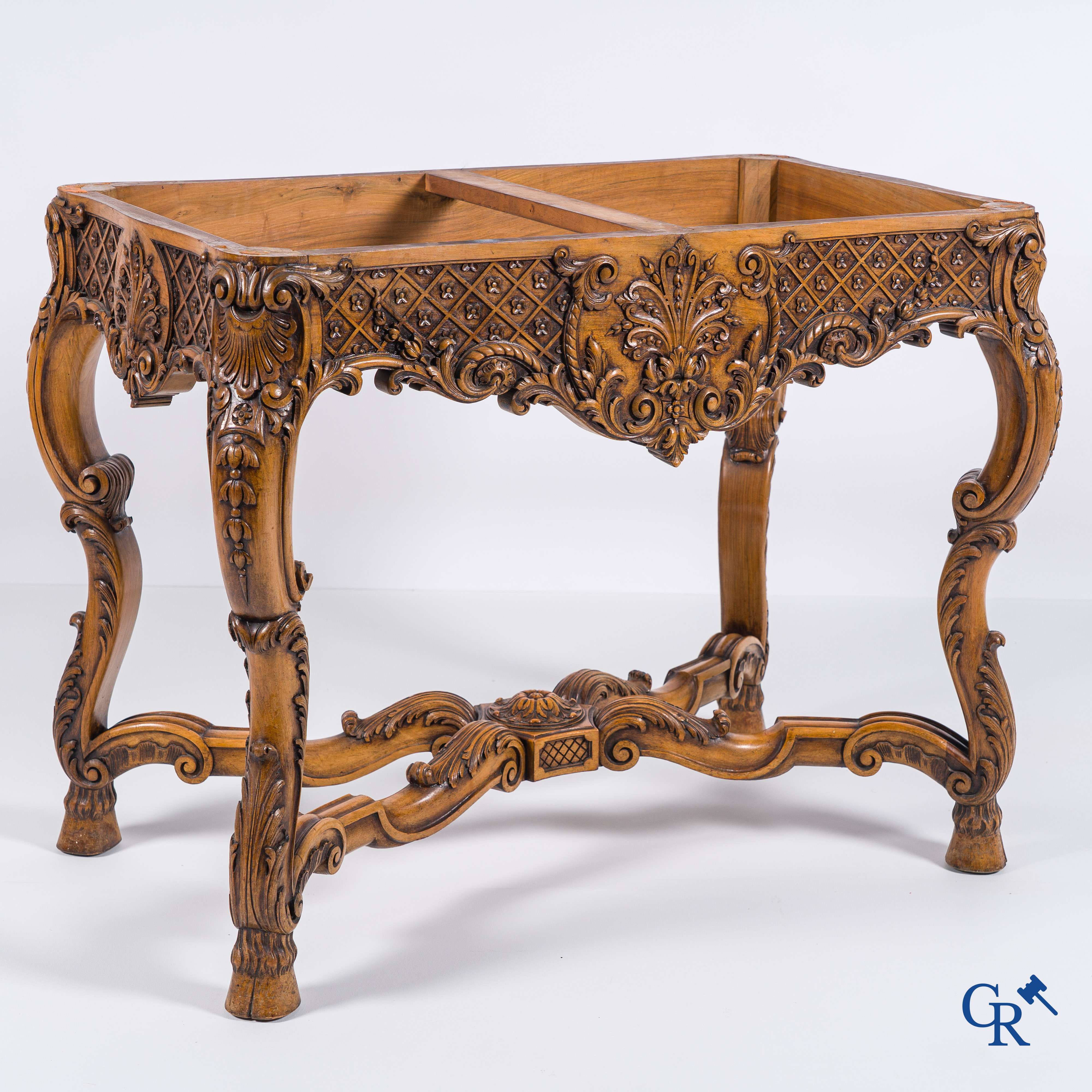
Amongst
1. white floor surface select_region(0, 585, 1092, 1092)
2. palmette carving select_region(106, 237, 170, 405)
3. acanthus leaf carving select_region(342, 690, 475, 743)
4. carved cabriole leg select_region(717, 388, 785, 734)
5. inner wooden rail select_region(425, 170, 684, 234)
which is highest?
inner wooden rail select_region(425, 170, 684, 234)

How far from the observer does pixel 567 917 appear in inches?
113

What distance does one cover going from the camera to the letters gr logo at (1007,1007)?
2.49 m

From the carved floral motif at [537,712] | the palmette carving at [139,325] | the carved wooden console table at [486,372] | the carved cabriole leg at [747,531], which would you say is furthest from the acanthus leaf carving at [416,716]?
the palmette carving at [139,325]

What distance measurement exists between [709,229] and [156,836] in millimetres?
1487

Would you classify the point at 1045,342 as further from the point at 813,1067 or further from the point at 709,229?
the point at 813,1067

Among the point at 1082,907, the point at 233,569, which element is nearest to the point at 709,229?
the point at 233,569

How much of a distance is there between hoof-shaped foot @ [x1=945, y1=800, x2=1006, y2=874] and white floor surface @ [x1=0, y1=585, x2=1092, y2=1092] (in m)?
0.04

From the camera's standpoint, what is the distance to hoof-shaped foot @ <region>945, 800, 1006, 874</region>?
304 cm

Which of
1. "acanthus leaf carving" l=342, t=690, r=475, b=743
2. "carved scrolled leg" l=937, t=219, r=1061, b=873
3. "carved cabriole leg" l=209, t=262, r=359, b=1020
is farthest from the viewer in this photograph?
"acanthus leaf carving" l=342, t=690, r=475, b=743

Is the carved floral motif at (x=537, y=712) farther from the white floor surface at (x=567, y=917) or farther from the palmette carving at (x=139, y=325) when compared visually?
the palmette carving at (x=139, y=325)

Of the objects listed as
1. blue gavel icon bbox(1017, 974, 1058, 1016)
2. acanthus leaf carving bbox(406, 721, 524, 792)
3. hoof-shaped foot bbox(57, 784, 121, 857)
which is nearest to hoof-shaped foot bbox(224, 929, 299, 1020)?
acanthus leaf carving bbox(406, 721, 524, 792)

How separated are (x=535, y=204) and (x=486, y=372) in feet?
1.53

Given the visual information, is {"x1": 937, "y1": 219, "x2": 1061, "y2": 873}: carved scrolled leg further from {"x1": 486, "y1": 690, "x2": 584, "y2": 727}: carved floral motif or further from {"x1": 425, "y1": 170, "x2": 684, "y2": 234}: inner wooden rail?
{"x1": 486, "y1": 690, "x2": 584, "y2": 727}: carved floral motif

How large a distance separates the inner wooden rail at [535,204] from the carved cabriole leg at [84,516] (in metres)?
0.67
